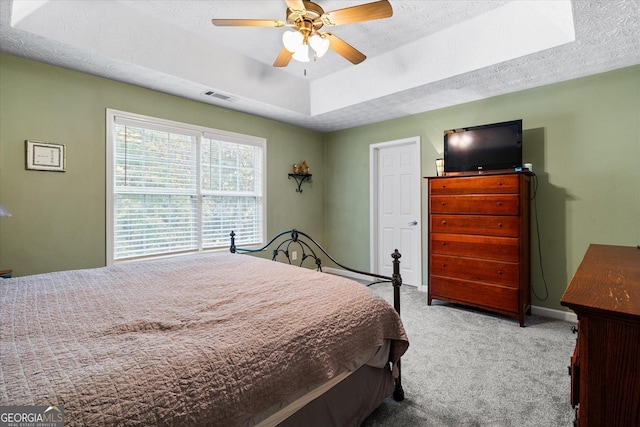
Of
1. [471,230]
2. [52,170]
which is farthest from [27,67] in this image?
[471,230]

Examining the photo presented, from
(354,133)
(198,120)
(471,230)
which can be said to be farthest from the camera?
(354,133)

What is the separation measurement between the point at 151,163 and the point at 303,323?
302cm

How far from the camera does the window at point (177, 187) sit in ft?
10.6

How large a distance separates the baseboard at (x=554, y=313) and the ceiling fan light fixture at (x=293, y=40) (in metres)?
3.59

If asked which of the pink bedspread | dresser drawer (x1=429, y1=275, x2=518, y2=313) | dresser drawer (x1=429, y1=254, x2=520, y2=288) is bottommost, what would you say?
dresser drawer (x1=429, y1=275, x2=518, y2=313)

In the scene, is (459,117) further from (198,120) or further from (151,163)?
(151,163)

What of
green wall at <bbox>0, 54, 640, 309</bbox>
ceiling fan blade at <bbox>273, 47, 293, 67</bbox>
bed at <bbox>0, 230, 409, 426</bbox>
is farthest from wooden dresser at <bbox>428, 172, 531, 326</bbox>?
ceiling fan blade at <bbox>273, 47, 293, 67</bbox>

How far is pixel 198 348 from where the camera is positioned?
1011 millimetres

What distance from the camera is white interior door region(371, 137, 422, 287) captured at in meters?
4.40

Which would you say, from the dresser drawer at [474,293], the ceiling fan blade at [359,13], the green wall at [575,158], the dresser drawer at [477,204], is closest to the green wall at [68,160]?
the ceiling fan blade at [359,13]

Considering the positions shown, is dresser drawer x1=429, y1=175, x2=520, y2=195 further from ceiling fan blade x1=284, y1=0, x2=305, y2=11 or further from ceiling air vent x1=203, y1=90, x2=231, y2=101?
ceiling air vent x1=203, y1=90, x2=231, y2=101

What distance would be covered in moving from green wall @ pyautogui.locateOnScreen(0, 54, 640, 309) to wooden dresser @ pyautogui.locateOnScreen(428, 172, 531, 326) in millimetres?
360

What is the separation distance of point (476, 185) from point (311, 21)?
7.59ft

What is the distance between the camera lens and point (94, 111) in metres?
3.05
